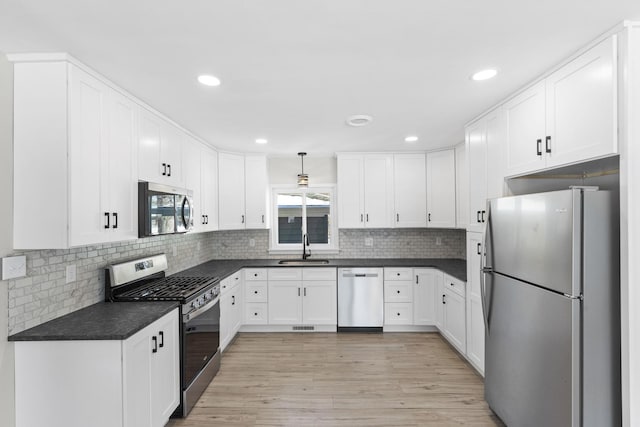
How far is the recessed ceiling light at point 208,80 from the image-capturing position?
2.12 meters

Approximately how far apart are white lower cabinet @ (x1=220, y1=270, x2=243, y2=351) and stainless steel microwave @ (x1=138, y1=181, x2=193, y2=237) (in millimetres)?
924

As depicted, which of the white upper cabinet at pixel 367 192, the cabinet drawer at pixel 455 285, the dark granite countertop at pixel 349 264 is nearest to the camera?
the cabinet drawer at pixel 455 285

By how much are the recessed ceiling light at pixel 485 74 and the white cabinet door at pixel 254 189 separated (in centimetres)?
307

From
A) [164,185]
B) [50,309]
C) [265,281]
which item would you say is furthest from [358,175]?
[50,309]

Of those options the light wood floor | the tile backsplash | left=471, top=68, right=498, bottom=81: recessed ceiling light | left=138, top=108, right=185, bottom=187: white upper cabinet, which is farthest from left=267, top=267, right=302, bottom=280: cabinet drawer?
left=471, top=68, right=498, bottom=81: recessed ceiling light

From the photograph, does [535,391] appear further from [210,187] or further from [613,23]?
[210,187]

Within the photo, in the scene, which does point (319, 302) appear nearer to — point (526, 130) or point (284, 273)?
point (284, 273)

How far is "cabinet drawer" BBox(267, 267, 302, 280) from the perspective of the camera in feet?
14.2

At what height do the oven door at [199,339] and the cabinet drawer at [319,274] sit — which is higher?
the cabinet drawer at [319,274]

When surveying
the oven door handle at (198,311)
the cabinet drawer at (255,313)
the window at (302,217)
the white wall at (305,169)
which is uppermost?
the white wall at (305,169)

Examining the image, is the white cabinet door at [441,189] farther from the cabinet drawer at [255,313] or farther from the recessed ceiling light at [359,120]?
the cabinet drawer at [255,313]

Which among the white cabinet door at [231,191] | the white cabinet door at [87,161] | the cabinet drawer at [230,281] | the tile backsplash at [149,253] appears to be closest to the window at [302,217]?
the tile backsplash at [149,253]

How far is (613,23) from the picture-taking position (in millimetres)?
1585

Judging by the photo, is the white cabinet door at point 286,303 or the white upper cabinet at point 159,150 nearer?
the white upper cabinet at point 159,150
